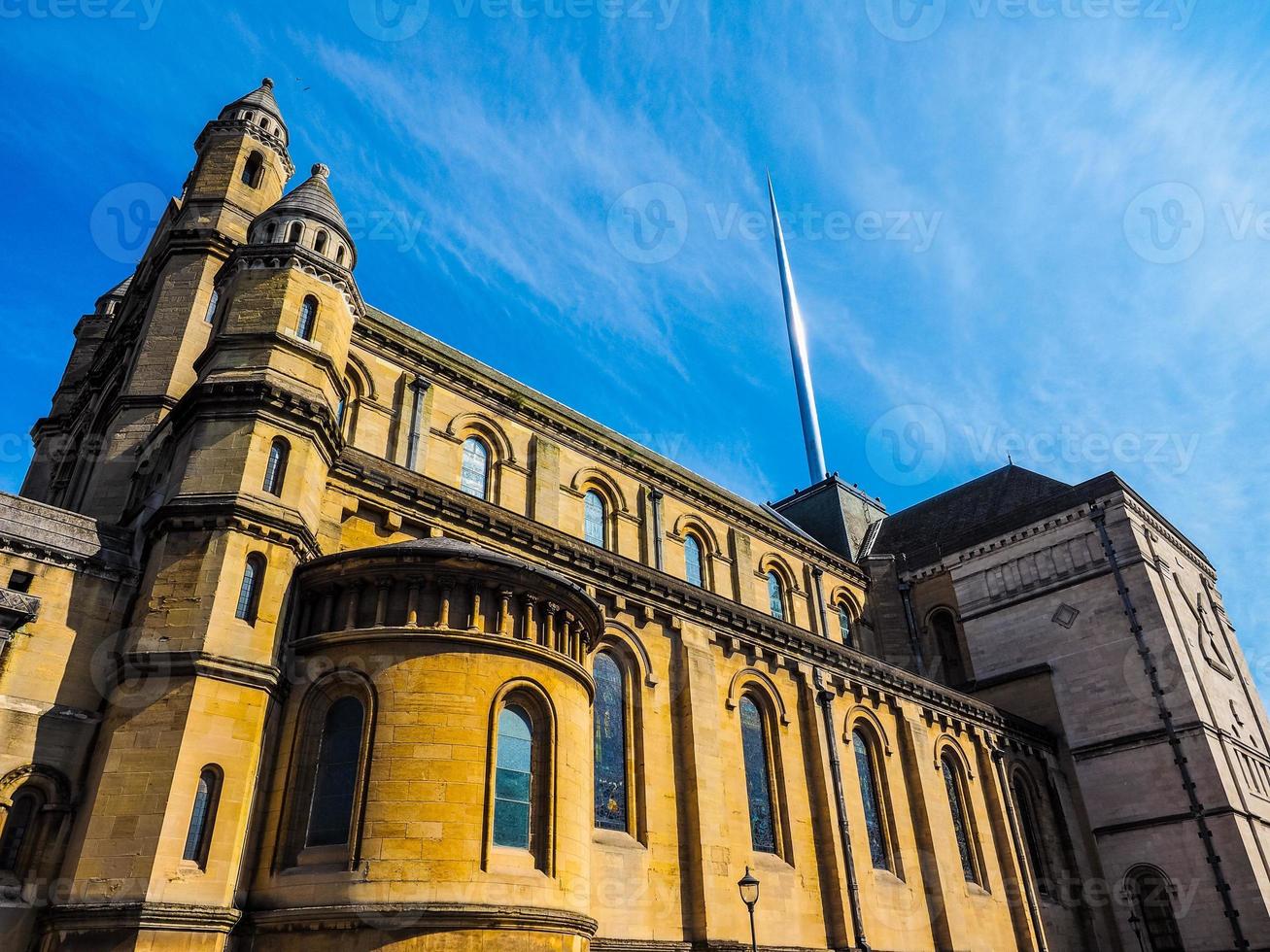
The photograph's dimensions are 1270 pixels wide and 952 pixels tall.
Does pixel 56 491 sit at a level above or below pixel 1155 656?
above

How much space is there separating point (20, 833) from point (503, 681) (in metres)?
7.41

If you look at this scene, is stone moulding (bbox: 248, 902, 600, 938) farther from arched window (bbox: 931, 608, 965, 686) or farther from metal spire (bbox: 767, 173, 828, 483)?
metal spire (bbox: 767, 173, 828, 483)

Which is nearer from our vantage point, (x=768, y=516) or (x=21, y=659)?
(x=21, y=659)

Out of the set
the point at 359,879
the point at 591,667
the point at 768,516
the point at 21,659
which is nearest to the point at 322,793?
the point at 359,879

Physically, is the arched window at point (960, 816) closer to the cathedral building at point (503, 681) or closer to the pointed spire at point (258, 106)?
the cathedral building at point (503, 681)

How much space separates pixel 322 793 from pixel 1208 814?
29.7m

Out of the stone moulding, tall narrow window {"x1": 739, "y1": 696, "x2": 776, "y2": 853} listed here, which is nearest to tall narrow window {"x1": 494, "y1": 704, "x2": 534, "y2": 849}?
the stone moulding

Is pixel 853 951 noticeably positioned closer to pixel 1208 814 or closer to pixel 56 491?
pixel 1208 814

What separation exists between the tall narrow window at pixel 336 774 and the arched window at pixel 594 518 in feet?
46.0

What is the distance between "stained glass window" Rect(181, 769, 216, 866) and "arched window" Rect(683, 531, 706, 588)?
19.4 m

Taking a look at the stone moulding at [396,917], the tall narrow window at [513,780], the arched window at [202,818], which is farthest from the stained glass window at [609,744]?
the arched window at [202,818]

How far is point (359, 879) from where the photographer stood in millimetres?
13570

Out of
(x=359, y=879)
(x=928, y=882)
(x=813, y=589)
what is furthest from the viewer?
(x=813, y=589)

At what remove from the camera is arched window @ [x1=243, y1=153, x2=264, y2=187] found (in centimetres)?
2806
